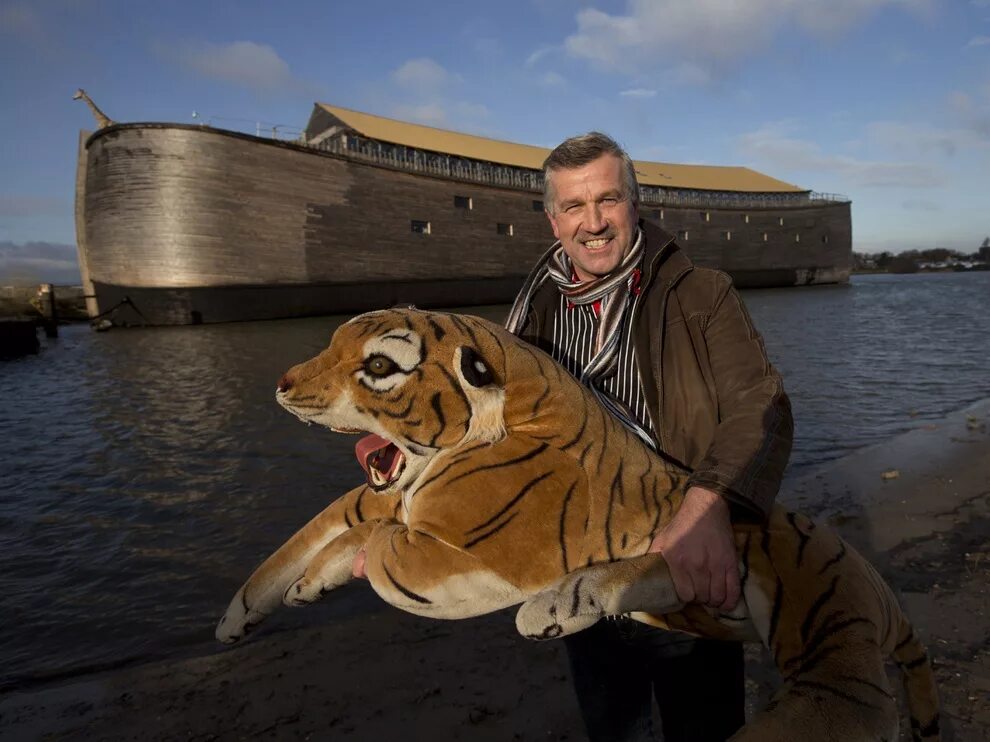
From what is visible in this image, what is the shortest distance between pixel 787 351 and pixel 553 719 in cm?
1384

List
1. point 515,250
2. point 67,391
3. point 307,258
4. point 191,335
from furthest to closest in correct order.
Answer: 1. point 515,250
2. point 307,258
3. point 191,335
4. point 67,391

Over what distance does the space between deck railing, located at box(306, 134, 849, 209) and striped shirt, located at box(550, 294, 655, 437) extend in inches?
772

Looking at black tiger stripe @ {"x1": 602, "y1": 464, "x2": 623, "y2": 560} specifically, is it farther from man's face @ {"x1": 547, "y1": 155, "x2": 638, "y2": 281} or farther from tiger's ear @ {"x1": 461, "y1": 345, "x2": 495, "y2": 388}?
man's face @ {"x1": 547, "y1": 155, "x2": 638, "y2": 281}

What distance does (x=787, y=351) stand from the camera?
14.4 m

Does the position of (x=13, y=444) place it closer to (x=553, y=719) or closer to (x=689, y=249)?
(x=553, y=719)

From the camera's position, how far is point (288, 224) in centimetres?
2402

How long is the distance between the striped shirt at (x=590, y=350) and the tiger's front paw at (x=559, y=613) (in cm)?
77

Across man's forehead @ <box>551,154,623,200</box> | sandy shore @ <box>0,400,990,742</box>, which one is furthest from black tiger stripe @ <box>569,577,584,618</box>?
sandy shore @ <box>0,400,990,742</box>

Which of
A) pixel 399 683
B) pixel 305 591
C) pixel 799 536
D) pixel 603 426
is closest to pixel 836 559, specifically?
pixel 799 536

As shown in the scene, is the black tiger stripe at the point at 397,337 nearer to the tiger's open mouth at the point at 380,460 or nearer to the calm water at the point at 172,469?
the tiger's open mouth at the point at 380,460

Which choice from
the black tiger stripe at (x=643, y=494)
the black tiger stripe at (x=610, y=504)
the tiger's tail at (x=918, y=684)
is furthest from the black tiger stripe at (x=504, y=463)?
the tiger's tail at (x=918, y=684)

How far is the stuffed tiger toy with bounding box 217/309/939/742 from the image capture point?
51.9 inches

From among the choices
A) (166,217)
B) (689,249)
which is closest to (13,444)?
(166,217)

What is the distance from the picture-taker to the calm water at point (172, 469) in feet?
12.3
